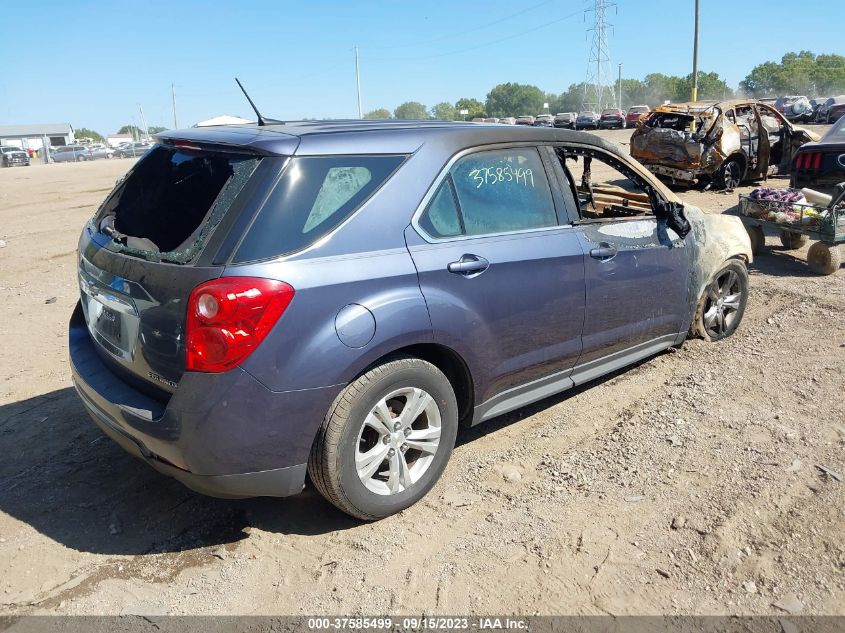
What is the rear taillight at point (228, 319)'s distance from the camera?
8.90ft

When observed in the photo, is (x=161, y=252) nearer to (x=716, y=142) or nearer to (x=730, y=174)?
(x=716, y=142)

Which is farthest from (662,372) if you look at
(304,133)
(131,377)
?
(131,377)

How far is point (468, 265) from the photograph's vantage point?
11.1 ft

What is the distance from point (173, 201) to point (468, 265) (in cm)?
139

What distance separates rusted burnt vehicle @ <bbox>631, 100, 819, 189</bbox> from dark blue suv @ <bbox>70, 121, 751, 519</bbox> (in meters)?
9.70

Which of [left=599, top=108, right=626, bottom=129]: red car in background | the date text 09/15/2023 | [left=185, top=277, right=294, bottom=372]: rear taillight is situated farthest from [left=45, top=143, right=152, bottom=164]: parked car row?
the date text 09/15/2023

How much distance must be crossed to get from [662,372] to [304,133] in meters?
3.11

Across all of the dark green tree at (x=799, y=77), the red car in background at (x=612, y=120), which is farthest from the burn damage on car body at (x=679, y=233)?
the dark green tree at (x=799, y=77)

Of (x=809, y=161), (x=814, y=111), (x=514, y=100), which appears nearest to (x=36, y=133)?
(x=514, y=100)

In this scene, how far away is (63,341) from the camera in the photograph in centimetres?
600

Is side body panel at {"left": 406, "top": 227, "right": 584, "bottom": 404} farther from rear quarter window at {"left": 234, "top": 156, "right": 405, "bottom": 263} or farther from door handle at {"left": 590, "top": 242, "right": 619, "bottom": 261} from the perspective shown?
rear quarter window at {"left": 234, "top": 156, "right": 405, "bottom": 263}

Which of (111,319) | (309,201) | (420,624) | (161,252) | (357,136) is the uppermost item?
(357,136)

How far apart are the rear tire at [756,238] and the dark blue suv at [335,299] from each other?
16.6ft

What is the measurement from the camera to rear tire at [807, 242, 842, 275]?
723 cm
